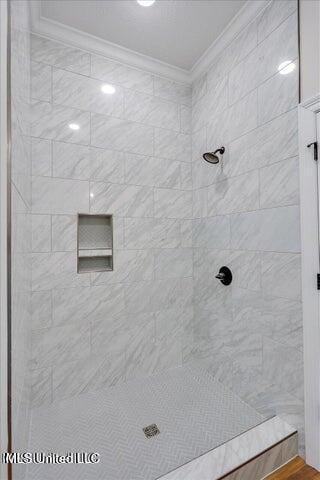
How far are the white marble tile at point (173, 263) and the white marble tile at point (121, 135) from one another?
0.92 metres

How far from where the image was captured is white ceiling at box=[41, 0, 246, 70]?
59.9 inches

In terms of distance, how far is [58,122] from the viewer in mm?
1699

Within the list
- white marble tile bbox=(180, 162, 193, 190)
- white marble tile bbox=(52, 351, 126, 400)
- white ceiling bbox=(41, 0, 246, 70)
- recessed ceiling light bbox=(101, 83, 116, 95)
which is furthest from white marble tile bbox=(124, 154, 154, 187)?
white marble tile bbox=(52, 351, 126, 400)

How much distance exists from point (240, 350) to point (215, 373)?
0.41 metres

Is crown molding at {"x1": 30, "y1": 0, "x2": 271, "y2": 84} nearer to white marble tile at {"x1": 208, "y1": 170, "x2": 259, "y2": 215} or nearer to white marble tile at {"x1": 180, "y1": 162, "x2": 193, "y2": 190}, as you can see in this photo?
white marble tile at {"x1": 180, "y1": 162, "x2": 193, "y2": 190}

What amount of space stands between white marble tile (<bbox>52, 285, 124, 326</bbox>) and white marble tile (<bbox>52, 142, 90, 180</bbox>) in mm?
874

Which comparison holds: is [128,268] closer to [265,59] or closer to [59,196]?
[59,196]

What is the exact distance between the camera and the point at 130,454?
1.24m

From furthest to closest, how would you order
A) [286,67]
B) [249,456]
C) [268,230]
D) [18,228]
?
[268,230] < [286,67] < [249,456] < [18,228]

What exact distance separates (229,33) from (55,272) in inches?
86.7

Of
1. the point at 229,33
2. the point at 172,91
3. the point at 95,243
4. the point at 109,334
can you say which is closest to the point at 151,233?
the point at 95,243

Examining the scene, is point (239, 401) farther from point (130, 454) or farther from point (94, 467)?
point (94, 467)

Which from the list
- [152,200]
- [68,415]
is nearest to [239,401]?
[68,415]

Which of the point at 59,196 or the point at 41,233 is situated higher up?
the point at 59,196
